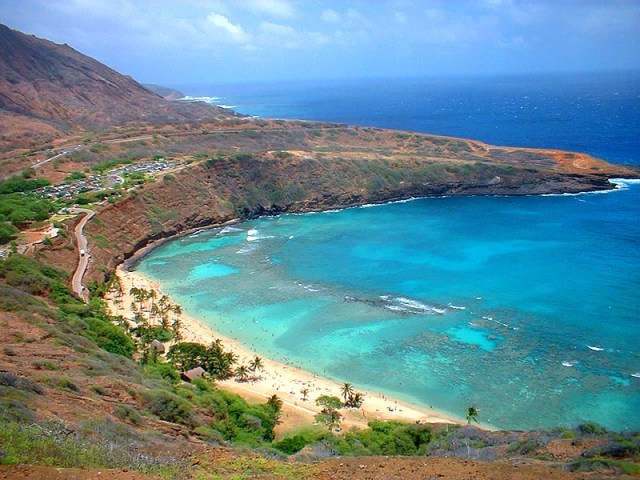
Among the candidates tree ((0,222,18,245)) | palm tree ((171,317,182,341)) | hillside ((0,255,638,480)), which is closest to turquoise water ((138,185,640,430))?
palm tree ((171,317,182,341))

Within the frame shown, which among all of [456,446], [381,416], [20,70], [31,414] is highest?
[20,70]

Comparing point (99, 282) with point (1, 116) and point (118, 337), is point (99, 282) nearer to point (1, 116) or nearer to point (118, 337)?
point (118, 337)

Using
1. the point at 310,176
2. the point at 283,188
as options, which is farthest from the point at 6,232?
the point at 310,176

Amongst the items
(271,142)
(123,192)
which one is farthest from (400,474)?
(271,142)

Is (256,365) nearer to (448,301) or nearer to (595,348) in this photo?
(448,301)

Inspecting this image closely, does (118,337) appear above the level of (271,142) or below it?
below

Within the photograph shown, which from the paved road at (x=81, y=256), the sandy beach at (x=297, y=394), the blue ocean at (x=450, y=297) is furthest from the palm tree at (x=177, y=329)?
the paved road at (x=81, y=256)
